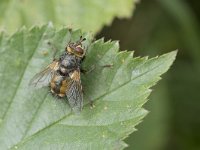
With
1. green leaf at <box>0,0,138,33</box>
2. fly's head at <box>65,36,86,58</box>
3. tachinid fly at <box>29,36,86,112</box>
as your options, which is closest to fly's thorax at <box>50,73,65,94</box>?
tachinid fly at <box>29,36,86,112</box>

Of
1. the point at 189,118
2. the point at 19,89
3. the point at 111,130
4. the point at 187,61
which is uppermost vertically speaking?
the point at 187,61

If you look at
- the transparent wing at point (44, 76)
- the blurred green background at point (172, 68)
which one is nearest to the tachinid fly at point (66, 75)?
the transparent wing at point (44, 76)

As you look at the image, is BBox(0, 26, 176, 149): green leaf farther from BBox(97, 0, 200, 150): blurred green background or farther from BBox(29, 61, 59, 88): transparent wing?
BBox(97, 0, 200, 150): blurred green background

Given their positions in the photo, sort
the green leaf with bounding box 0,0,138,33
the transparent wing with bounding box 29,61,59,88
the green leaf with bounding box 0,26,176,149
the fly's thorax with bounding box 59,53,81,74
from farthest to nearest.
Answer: the green leaf with bounding box 0,0,138,33 → the fly's thorax with bounding box 59,53,81,74 → the transparent wing with bounding box 29,61,59,88 → the green leaf with bounding box 0,26,176,149

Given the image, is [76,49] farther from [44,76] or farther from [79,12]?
[79,12]

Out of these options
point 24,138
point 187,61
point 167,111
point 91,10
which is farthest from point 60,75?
point 187,61

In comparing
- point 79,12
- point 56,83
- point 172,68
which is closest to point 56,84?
point 56,83

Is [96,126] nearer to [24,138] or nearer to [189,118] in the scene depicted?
[24,138]
